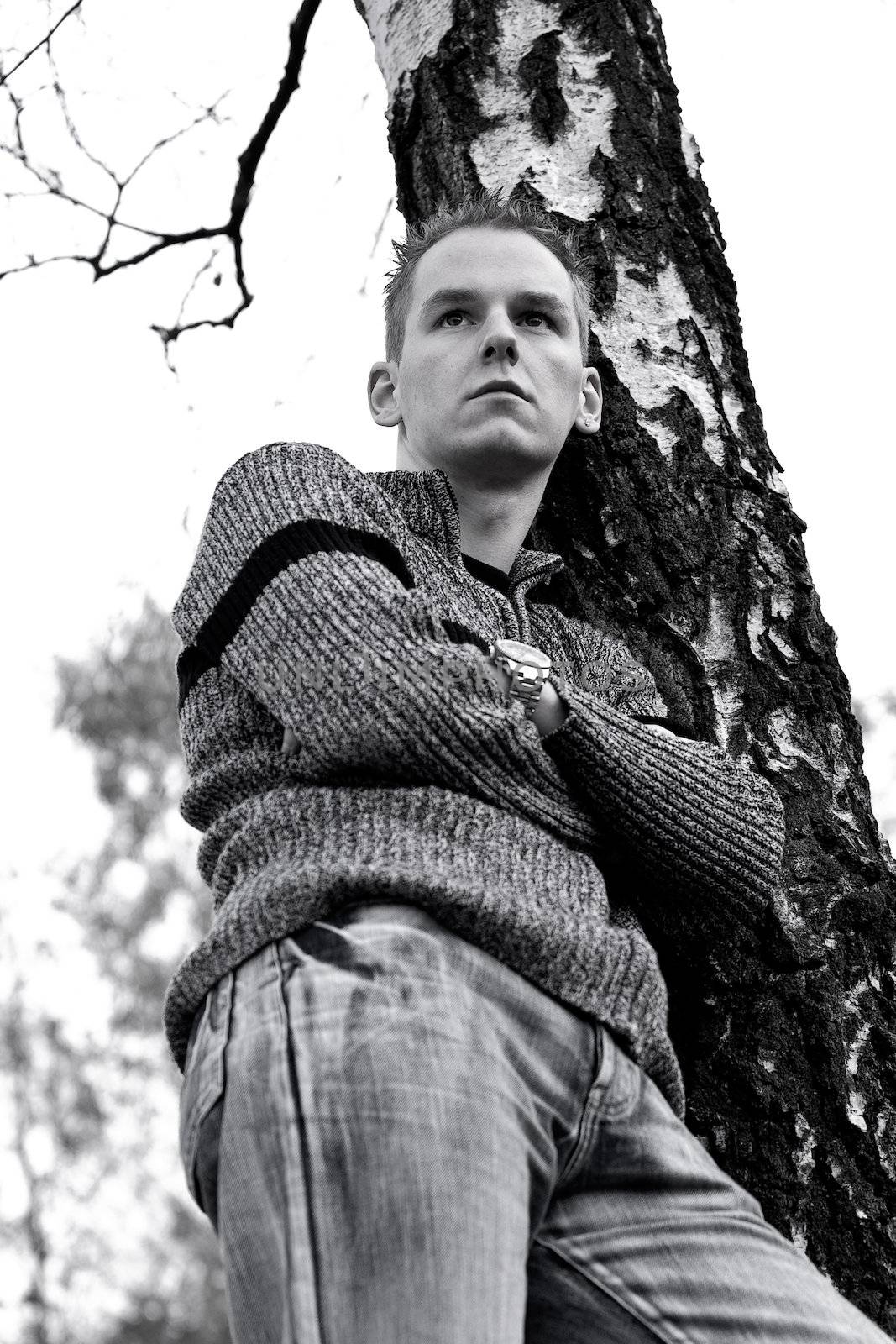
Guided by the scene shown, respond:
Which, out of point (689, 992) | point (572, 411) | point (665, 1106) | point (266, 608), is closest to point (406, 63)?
point (572, 411)

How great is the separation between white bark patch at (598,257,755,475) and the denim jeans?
4.48 feet

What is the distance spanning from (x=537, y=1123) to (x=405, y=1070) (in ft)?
0.54

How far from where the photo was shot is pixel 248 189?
4.36 metres

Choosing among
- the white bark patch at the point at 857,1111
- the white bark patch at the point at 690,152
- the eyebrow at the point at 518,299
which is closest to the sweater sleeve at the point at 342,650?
the eyebrow at the point at 518,299

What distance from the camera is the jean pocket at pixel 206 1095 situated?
1.41 m

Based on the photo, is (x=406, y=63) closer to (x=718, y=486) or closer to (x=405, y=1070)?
(x=718, y=486)

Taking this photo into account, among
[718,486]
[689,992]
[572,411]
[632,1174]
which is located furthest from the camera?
[718,486]

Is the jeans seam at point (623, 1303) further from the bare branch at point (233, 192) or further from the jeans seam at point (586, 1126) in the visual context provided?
the bare branch at point (233, 192)

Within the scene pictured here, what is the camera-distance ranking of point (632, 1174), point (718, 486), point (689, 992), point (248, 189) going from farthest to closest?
point (248, 189)
point (718, 486)
point (689, 992)
point (632, 1174)

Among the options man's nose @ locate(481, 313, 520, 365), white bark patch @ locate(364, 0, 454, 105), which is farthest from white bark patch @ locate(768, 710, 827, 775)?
white bark patch @ locate(364, 0, 454, 105)

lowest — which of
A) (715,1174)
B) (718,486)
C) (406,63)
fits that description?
(715,1174)

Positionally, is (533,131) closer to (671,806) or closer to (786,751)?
(786,751)

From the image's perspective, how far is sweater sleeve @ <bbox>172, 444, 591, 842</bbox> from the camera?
1.63m

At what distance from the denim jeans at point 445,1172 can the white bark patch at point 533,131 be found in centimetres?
177
